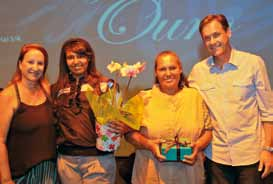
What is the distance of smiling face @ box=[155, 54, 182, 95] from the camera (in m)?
2.10

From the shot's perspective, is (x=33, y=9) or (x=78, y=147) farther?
(x=33, y=9)

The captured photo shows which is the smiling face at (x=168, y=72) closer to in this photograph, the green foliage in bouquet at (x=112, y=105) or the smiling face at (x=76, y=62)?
the green foliage in bouquet at (x=112, y=105)

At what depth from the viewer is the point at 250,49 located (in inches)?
121

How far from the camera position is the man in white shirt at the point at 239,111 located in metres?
2.03

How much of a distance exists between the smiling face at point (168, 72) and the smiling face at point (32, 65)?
0.67 meters

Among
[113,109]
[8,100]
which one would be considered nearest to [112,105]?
[113,109]

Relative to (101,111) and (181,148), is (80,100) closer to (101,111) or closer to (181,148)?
(101,111)

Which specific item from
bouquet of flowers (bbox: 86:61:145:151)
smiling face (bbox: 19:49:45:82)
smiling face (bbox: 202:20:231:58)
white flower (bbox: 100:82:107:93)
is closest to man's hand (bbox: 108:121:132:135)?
bouquet of flowers (bbox: 86:61:145:151)

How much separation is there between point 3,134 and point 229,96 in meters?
1.25

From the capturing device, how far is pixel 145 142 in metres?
2.08

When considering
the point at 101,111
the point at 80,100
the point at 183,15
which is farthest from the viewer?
the point at 183,15

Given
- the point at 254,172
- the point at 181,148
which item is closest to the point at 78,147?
the point at 181,148

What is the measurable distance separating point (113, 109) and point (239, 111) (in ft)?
2.27

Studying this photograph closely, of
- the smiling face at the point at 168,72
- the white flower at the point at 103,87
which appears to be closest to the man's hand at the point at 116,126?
the white flower at the point at 103,87
